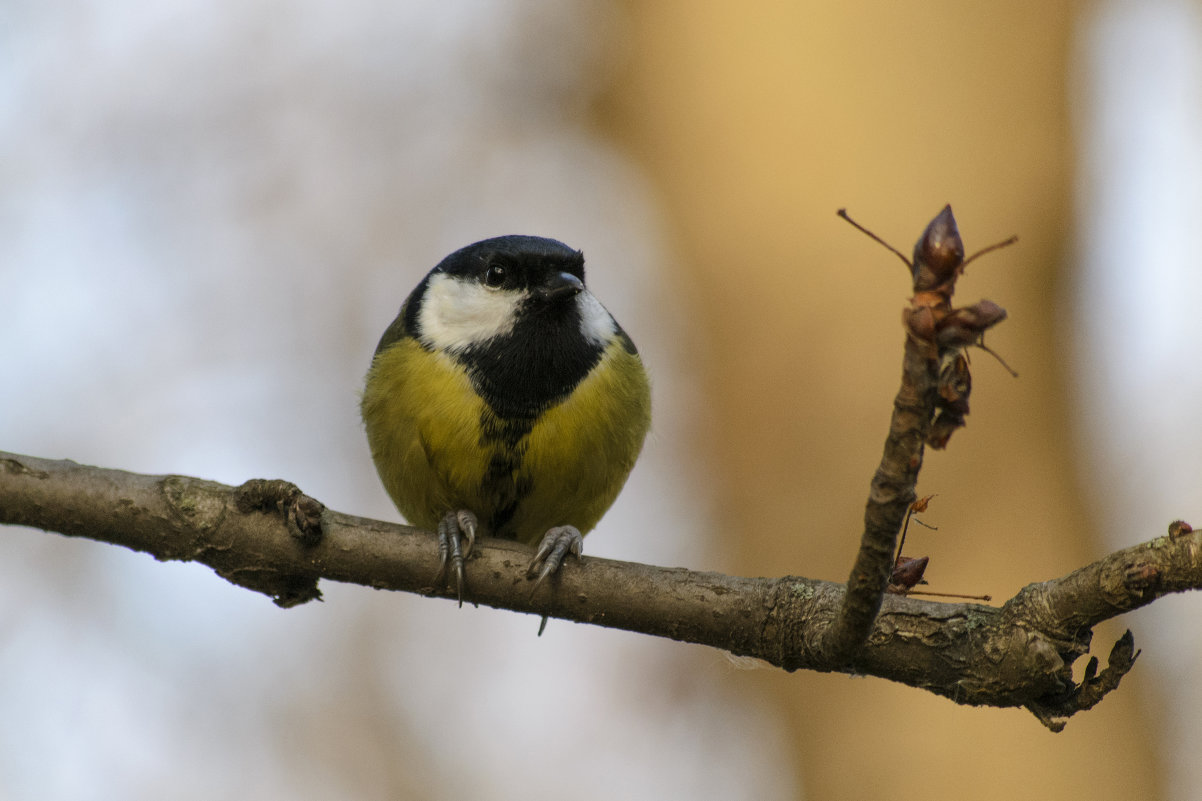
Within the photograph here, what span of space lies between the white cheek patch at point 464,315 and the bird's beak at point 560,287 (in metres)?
0.08

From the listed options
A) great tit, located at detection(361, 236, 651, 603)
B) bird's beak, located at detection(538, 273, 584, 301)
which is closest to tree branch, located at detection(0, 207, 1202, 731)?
great tit, located at detection(361, 236, 651, 603)

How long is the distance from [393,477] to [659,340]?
2.82 meters

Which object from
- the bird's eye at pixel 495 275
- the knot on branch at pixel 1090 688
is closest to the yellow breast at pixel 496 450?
the bird's eye at pixel 495 275

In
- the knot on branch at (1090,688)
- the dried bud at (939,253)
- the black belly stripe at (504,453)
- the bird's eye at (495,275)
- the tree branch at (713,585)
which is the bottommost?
the knot on branch at (1090,688)

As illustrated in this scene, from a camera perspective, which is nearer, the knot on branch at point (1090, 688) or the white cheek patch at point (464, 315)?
the knot on branch at point (1090, 688)

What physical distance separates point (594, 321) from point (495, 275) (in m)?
0.35

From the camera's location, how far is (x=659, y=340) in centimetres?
581

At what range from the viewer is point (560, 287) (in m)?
3.34

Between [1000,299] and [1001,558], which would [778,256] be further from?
[1001,558]

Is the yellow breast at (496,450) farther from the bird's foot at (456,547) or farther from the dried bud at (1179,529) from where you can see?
the dried bud at (1179,529)

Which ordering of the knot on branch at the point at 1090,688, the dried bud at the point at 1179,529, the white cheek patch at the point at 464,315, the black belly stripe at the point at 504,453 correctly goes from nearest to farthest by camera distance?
1. the dried bud at the point at 1179,529
2. the knot on branch at the point at 1090,688
3. the black belly stripe at the point at 504,453
4. the white cheek patch at the point at 464,315

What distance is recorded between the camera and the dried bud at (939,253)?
51.8 inches

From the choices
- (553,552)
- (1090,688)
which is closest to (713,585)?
(553,552)

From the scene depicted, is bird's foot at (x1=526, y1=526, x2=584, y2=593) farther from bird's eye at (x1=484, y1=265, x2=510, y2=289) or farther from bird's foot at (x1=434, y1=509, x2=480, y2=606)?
bird's eye at (x1=484, y1=265, x2=510, y2=289)
